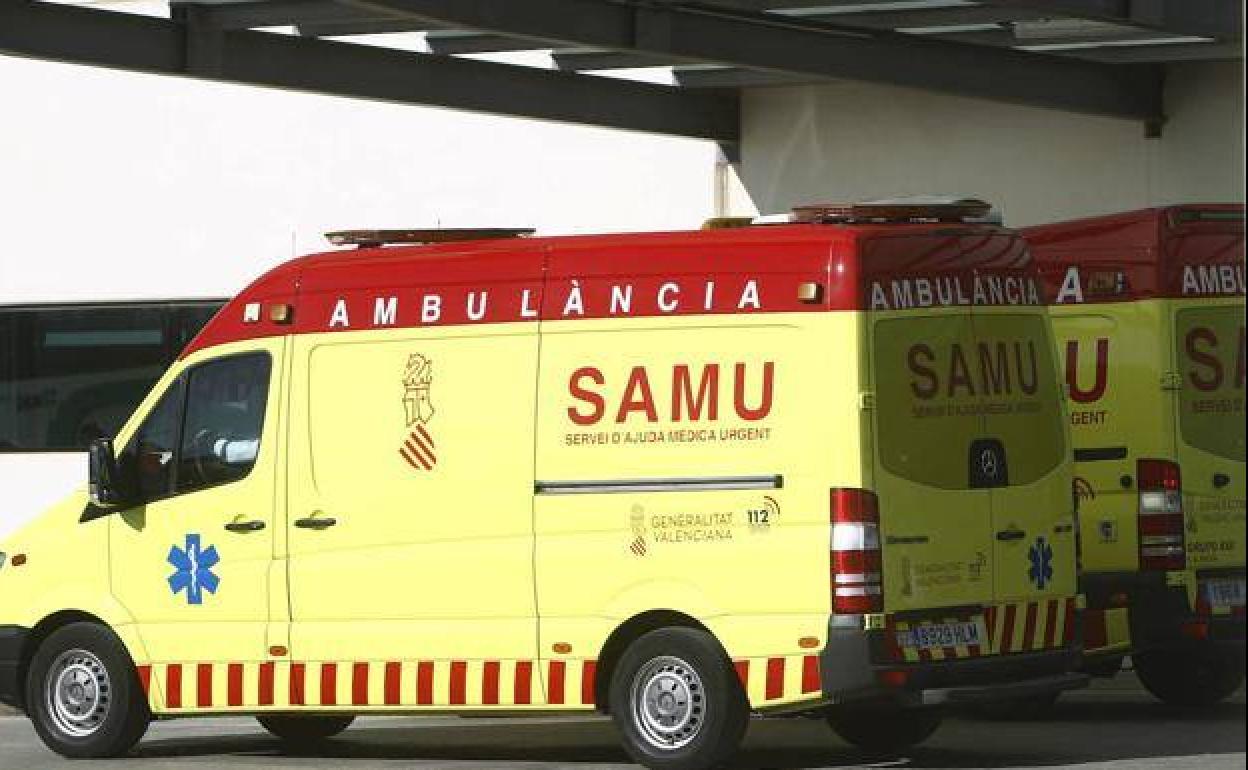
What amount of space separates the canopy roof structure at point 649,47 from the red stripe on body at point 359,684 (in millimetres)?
3513

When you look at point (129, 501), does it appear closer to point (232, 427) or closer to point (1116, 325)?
point (232, 427)

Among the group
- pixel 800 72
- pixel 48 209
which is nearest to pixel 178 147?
pixel 48 209

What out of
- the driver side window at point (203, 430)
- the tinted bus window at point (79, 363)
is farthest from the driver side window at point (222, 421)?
the tinted bus window at point (79, 363)

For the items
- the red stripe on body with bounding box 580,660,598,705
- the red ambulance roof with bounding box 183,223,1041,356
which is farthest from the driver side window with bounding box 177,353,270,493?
the red stripe on body with bounding box 580,660,598,705

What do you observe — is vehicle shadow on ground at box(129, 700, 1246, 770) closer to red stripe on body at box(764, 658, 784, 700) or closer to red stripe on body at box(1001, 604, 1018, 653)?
red stripe on body at box(1001, 604, 1018, 653)

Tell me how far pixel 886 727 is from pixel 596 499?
1.90m

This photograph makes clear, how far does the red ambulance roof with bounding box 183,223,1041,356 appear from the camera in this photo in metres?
12.5

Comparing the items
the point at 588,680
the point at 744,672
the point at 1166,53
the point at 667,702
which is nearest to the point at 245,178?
the point at 1166,53

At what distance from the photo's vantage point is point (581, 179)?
71.7 feet

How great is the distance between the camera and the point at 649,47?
17297 mm

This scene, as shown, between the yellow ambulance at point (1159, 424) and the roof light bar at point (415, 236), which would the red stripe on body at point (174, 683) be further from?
the yellow ambulance at point (1159, 424)

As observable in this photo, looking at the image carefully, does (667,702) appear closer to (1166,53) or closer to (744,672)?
(744,672)

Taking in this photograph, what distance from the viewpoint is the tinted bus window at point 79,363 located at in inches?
917

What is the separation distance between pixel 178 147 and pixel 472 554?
10894mm
